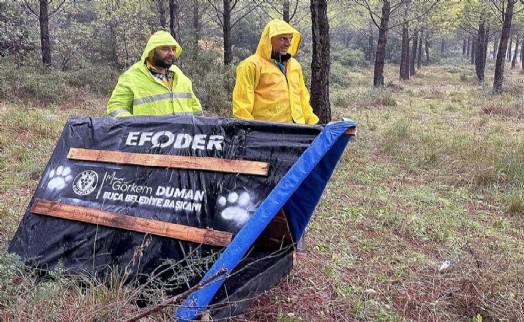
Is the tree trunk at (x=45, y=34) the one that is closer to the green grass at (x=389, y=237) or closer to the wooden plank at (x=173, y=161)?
the green grass at (x=389, y=237)

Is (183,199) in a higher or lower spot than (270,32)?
lower

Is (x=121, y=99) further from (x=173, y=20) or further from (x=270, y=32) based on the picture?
(x=173, y=20)

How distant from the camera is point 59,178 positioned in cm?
360

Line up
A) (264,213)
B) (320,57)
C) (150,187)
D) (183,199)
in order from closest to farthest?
(264,213) → (183,199) → (150,187) → (320,57)

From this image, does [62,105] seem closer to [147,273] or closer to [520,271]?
[147,273]

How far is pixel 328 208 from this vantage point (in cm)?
529

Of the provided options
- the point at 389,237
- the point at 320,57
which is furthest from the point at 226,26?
the point at 389,237

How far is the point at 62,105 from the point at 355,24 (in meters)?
31.2

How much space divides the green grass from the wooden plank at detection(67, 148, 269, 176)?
89 centimetres

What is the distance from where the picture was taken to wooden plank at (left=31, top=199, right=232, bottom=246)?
2869 mm

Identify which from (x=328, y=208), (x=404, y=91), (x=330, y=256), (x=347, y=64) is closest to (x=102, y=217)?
(x=330, y=256)

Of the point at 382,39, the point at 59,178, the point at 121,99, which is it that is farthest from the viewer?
the point at 382,39

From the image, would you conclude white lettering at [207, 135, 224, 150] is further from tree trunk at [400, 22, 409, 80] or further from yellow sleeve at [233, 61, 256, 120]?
tree trunk at [400, 22, 409, 80]

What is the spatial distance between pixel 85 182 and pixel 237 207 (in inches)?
52.3
